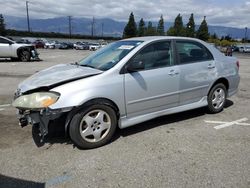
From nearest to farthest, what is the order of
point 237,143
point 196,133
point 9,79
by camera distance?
point 237,143, point 196,133, point 9,79

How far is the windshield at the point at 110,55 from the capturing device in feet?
14.7

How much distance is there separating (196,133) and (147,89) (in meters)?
1.14

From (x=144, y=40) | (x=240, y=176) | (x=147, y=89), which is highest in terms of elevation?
Result: (x=144, y=40)

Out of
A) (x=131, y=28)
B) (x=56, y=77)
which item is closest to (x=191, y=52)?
(x=56, y=77)

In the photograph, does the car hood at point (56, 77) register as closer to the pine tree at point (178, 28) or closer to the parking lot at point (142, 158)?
the parking lot at point (142, 158)

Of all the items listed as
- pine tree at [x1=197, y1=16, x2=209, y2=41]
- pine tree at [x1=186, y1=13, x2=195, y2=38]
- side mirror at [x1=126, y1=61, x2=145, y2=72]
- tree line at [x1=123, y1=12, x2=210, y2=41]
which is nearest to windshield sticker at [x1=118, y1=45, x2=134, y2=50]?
side mirror at [x1=126, y1=61, x2=145, y2=72]

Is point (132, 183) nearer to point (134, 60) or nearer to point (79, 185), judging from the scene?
point (79, 185)

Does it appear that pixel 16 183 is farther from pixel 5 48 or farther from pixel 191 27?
pixel 191 27

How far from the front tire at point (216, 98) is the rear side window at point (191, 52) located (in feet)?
2.12

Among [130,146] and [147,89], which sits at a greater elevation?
[147,89]

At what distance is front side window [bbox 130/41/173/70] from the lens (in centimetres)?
457

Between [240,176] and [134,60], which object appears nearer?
[240,176]

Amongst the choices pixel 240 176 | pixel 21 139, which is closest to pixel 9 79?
pixel 21 139

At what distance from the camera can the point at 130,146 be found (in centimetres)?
420
